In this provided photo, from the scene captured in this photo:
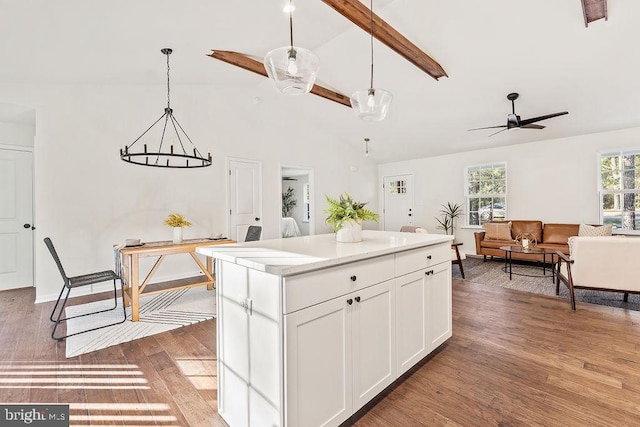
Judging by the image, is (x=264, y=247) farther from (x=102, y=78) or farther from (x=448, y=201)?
(x=448, y=201)

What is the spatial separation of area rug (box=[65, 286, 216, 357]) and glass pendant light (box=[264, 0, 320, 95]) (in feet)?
8.41

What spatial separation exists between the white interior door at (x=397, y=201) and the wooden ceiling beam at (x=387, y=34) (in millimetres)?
3882

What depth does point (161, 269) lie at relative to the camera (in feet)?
15.9

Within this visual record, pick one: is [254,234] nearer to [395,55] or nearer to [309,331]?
[309,331]

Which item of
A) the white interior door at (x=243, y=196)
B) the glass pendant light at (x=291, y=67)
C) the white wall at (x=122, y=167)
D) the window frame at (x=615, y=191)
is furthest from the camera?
the white interior door at (x=243, y=196)

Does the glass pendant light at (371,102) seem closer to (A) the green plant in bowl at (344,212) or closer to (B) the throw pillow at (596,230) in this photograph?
(A) the green plant in bowl at (344,212)

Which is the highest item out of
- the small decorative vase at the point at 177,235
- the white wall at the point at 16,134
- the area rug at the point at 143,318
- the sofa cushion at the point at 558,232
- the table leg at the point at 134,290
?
the white wall at the point at 16,134

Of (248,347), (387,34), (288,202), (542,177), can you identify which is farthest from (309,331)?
(288,202)

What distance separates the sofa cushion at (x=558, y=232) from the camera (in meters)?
5.63

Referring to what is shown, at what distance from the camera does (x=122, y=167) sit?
4477 millimetres

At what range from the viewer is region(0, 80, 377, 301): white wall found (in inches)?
155

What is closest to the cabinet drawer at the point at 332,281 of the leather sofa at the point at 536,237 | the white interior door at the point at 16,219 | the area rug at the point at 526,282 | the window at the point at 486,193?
the area rug at the point at 526,282

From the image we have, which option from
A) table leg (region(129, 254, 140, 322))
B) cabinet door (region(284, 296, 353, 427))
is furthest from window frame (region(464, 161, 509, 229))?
table leg (region(129, 254, 140, 322))

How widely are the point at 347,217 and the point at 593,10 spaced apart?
3641 mm
